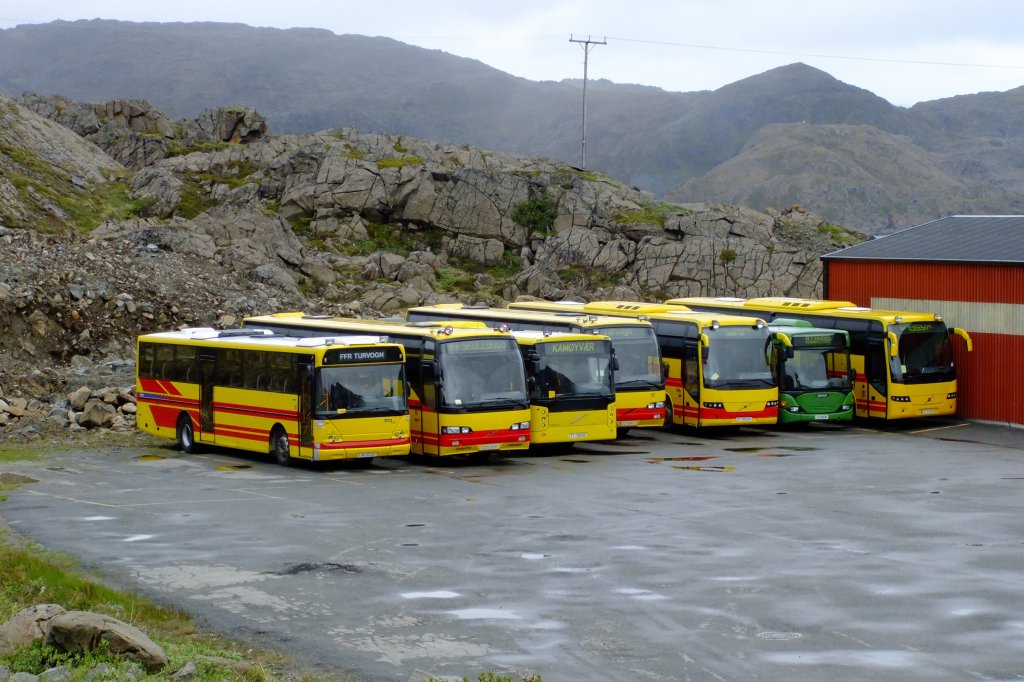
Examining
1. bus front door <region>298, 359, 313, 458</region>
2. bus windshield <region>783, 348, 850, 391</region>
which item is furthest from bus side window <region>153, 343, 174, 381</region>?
bus windshield <region>783, 348, 850, 391</region>

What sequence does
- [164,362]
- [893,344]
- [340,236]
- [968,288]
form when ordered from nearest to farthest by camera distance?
[164,362], [893,344], [968,288], [340,236]

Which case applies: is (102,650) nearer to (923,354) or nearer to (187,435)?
(187,435)

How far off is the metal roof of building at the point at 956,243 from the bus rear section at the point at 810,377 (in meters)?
5.76

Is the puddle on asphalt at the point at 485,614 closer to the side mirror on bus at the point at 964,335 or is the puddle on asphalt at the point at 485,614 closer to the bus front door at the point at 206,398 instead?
the bus front door at the point at 206,398

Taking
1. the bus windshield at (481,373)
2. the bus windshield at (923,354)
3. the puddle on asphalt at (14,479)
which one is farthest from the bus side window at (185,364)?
the bus windshield at (923,354)

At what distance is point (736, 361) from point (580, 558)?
56.0 feet

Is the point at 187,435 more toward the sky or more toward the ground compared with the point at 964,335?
more toward the ground

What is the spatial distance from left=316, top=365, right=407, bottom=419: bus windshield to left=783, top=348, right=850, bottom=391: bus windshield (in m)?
12.0

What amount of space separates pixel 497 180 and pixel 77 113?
36.7 metres

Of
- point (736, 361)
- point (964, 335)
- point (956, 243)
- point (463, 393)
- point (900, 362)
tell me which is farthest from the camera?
point (956, 243)

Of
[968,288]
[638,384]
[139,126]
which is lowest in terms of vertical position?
[638,384]

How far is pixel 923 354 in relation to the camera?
35.5 metres

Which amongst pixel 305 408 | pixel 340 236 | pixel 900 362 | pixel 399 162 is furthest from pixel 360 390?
pixel 399 162

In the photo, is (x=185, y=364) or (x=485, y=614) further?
(x=185, y=364)
